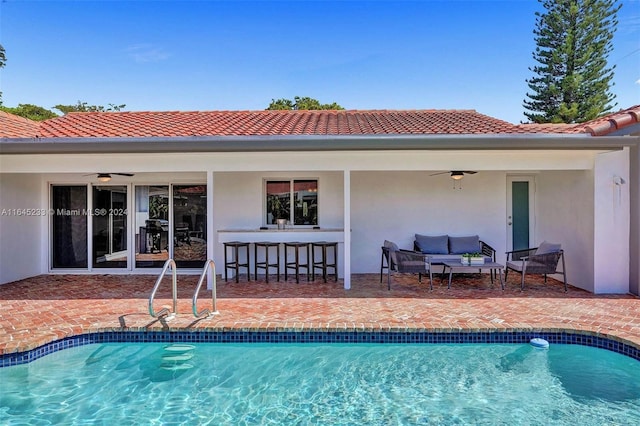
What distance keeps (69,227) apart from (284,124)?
6.20 meters

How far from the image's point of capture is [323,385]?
4.88 metres

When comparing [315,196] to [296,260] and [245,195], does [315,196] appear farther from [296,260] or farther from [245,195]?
[296,260]


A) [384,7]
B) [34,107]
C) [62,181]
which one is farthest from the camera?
[34,107]

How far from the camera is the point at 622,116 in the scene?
7.53 meters

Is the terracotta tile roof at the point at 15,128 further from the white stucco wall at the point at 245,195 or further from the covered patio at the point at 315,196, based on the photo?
the white stucco wall at the point at 245,195

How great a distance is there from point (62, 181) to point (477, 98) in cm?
1653

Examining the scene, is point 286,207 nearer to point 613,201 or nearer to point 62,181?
point 62,181

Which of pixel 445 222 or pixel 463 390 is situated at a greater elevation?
pixel 445 222

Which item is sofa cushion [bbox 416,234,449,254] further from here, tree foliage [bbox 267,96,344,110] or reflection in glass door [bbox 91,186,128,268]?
tree foliage [bbox 267,96,344,110]

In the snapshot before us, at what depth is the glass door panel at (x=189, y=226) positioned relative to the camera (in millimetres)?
10336

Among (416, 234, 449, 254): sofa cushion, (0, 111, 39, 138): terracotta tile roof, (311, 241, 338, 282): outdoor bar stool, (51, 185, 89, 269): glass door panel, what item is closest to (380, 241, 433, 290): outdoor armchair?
(311, 241, 338, 282): outdoor bar stool

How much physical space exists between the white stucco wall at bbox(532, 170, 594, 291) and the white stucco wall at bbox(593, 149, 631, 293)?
0.42 feet

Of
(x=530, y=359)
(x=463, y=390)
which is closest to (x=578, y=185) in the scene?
(x=530, y=359)

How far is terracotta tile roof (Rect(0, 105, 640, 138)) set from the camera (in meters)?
8.14
